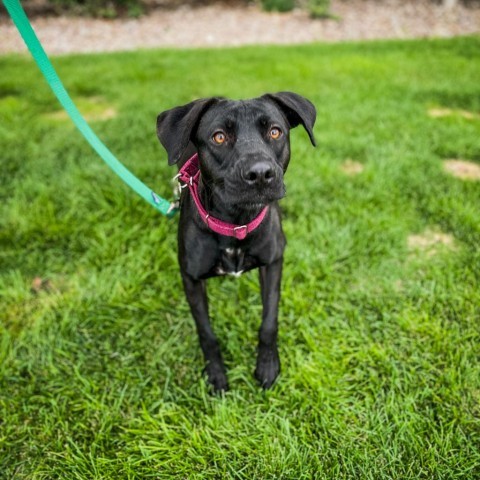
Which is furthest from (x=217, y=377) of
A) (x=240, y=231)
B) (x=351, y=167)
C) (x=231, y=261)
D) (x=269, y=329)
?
(x=351, y=167)

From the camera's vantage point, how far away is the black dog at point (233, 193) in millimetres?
2127

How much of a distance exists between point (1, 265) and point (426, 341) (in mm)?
3184

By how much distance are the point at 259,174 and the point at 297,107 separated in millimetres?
595

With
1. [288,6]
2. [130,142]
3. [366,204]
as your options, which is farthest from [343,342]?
[288,6]

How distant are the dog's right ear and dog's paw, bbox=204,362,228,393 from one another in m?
1.23

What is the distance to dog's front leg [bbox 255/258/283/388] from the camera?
256cm

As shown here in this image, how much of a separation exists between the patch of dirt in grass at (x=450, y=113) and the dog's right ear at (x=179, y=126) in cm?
428

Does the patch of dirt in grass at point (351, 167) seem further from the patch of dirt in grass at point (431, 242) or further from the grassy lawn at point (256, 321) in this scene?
the patch of dirt in grass at point (431, 242)

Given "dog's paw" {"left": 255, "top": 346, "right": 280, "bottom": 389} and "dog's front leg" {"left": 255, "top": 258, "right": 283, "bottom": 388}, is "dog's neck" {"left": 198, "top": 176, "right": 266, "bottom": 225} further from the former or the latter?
"dog's paw" {"left": 255, "top": 346, "right": 280, "bottom": 389}

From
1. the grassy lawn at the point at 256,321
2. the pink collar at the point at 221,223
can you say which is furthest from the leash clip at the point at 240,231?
the grassy lawn at the point at 256,321

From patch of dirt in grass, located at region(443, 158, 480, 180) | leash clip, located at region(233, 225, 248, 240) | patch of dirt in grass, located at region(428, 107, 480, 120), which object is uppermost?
leash clip, located at region(233, 225, 248, 240)

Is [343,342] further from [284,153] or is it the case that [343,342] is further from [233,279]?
[284,153]

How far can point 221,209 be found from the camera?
7.64 ft

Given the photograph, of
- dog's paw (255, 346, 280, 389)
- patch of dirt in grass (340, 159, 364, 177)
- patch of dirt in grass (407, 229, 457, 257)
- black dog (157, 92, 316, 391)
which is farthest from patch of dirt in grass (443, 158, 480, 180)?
dog's paw (255, 346, 280, 389)
